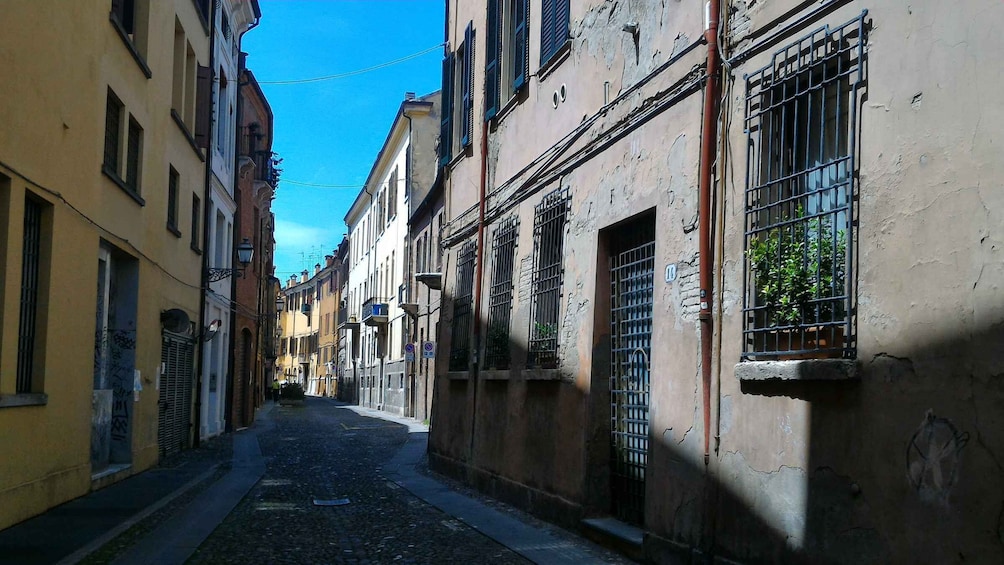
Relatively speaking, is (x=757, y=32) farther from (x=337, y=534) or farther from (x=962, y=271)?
(x=337, y=534)

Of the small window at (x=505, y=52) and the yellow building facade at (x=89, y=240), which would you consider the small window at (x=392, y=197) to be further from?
the small window at (x=505, y=52)

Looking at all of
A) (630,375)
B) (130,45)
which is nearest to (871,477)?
(630,375)

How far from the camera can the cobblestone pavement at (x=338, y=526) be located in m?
8.15

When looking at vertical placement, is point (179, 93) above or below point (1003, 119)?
above

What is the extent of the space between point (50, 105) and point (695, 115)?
629 centimetres

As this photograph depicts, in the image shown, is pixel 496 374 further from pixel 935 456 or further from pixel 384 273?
pixel 384 273

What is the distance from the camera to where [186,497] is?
39.3ft

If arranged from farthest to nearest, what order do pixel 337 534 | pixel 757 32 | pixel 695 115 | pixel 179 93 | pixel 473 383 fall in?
pixel 179 93
pixel 473 383
pixel 337 534
pixel 695 115
pixel 757 32

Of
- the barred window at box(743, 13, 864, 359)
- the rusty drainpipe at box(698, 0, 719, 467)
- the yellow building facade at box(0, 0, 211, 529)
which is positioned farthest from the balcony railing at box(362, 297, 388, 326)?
the barred window at box(743, 13, 864, 359)

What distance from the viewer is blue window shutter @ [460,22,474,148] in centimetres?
1522

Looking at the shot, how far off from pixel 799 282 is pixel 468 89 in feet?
33.4

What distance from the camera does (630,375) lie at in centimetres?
904

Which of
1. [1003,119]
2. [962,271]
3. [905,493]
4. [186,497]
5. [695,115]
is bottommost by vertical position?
[186,497]

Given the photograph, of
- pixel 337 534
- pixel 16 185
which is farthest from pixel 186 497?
A: pixel 16 185
